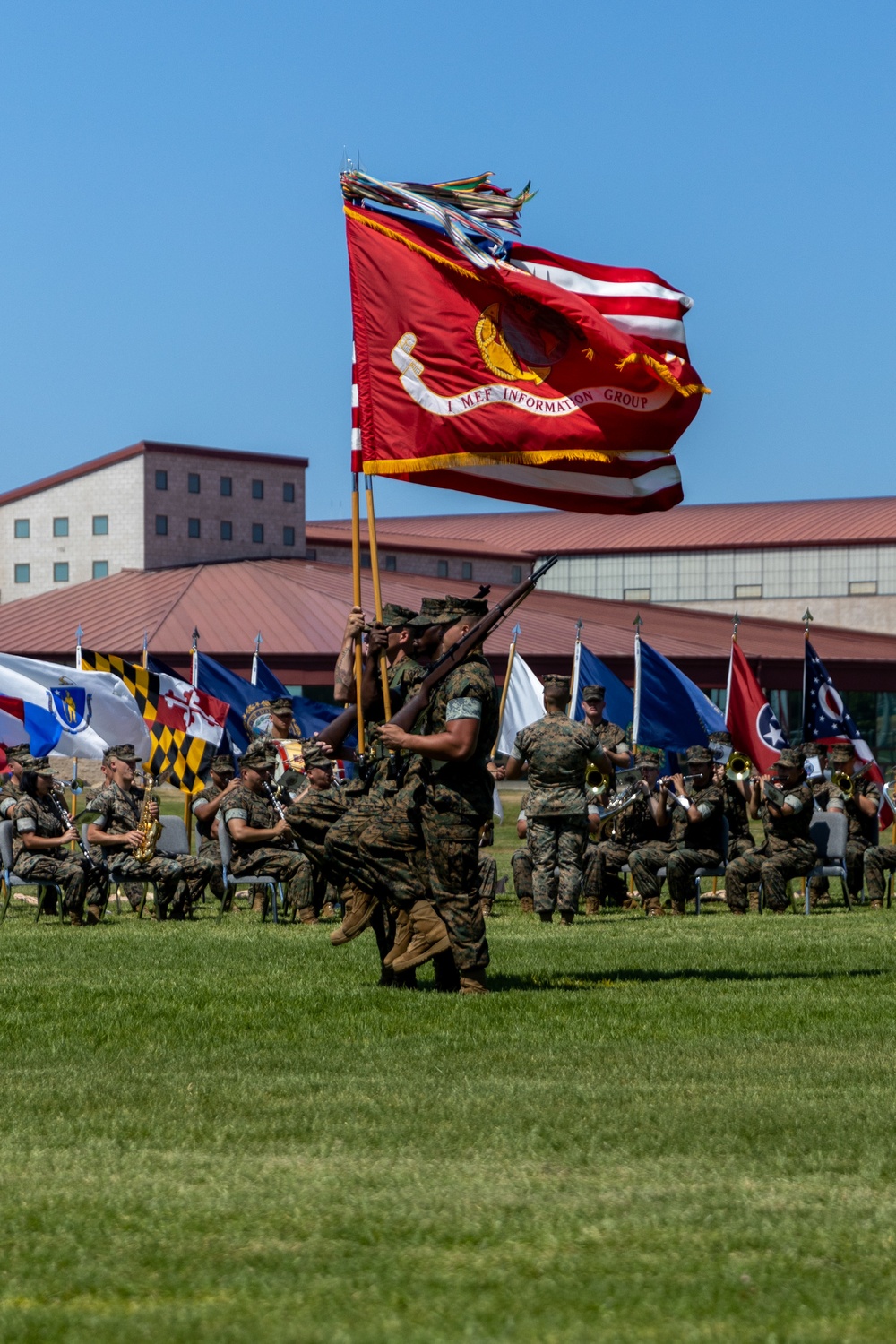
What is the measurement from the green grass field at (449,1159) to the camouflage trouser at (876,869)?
813 cm

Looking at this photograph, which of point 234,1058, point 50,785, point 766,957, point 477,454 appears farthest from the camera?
point 50,785

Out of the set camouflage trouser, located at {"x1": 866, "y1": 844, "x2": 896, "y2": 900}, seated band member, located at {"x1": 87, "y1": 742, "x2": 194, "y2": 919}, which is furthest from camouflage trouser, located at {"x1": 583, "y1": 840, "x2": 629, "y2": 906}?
seated band member, located at {"x1": 87, "y1": 742, "x2": 194, "y2": 919}

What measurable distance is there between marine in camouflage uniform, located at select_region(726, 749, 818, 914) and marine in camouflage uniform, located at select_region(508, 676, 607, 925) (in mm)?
2435

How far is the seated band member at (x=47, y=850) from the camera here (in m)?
17.5

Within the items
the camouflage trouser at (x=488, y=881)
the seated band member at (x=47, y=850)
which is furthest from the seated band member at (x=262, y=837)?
the camouflage trouser at (x=488, y=881)

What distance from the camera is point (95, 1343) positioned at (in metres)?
4.36

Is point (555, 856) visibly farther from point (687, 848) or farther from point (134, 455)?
point (134, 455)

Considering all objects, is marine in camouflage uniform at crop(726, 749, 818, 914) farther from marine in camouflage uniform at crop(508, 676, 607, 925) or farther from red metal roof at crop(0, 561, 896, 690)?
red metal roof at crop(0, 561, 896, 690)

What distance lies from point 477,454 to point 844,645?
185 feet

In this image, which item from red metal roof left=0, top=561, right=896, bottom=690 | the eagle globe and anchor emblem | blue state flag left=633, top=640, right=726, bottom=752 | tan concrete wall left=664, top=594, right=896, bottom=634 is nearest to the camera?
the eagle globe and anchor emblem

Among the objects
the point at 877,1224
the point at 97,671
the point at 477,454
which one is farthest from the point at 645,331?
the point at 97,671

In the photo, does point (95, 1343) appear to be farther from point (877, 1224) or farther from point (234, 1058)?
point (234, 1058)

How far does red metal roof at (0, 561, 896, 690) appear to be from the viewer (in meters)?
55.4

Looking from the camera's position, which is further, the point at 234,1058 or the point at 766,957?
the point at 766,957
